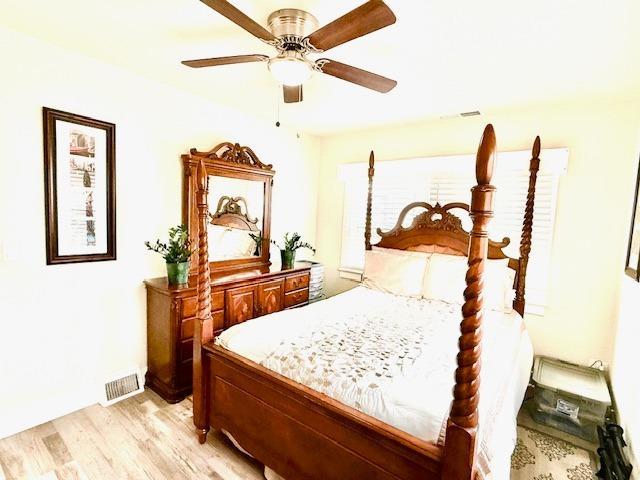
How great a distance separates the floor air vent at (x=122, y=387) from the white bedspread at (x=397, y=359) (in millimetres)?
1180

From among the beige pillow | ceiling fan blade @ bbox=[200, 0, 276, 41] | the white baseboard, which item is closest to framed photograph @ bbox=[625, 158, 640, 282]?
the beige pillow

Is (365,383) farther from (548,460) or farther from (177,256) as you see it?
(177,256)

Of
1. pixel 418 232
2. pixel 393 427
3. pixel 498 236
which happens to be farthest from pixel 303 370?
pixel 498 236

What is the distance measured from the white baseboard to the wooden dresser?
42cm

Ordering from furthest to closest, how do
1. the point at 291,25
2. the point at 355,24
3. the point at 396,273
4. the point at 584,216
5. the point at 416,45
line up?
1. the point at 396,273
2. the point at 584,216
3. the point at 416,45
4. the point at 291,25
5. the point at 355,24

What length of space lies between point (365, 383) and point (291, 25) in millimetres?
1733

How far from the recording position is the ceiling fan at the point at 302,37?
4.30ft

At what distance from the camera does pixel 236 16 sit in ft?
4.41

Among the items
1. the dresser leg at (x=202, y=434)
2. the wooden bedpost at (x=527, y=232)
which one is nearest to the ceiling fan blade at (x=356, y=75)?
the wooden bedpost at (x=527, y=232)

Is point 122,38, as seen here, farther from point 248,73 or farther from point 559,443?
point 559,443

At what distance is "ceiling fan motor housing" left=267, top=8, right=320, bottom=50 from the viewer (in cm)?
158

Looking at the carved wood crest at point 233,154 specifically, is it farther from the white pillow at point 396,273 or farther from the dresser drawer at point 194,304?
the white pillow at point 396,273

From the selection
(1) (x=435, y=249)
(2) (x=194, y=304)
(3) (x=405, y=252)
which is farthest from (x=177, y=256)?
(1) (x=435, y=249)

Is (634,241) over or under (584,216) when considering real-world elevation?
under
